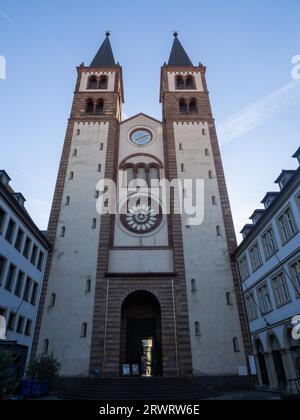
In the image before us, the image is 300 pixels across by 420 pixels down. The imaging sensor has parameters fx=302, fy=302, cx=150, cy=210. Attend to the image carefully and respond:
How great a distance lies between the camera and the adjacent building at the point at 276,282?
18.5 meters

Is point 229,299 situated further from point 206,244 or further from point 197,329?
point 206,244

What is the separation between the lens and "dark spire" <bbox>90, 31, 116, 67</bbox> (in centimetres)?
4653

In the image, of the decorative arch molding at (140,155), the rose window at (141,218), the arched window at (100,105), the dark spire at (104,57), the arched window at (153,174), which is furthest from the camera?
the dark spire at (104,57)

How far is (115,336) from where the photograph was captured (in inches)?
971

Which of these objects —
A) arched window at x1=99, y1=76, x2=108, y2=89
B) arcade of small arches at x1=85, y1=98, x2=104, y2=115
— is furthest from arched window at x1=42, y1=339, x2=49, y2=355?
arched window at x1=99, y1=76, x2=108, y2=89

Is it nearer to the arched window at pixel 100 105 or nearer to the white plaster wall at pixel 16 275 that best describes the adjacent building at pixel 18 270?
the white plaster wall at pixel 16 275

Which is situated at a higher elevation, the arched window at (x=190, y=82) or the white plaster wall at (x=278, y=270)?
the arched window at (x=190, y=82)

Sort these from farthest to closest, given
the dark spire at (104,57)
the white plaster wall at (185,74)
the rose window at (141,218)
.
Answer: the dark spire at (104,57)
the white plaster wall at (185,74)
the rose window at (141,218)

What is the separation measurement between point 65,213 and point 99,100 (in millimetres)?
18203

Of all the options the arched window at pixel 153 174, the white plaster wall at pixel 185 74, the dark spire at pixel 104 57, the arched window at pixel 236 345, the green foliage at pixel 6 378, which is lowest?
the green foliage at pixel 6 378

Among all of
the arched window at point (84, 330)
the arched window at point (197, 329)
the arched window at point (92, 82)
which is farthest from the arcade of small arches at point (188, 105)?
the arched window at point (84, 330)

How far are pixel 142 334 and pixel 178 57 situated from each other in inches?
1666

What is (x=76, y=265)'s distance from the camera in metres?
27.8

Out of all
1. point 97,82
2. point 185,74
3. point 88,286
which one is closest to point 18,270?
point 88,286
